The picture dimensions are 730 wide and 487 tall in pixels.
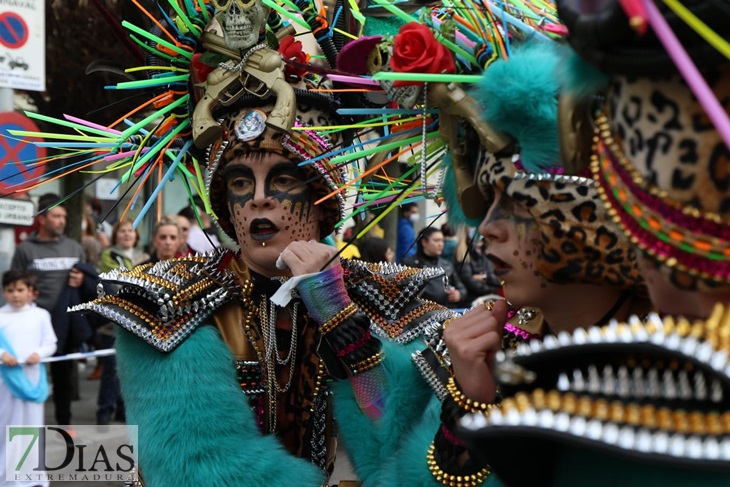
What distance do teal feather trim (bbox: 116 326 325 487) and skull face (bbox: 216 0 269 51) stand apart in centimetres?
88

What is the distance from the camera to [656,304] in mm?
1312

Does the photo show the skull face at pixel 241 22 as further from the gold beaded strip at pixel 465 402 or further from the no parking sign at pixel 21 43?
the no parking sign at pixel 21 43

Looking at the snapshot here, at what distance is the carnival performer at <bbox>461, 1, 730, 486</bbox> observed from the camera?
1.15m

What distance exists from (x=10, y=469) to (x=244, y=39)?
3.68m

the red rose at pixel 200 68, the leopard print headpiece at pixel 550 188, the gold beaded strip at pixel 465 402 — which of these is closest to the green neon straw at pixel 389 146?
the leopard print headpiece at pixel 550 188

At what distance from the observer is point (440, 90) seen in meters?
2.04

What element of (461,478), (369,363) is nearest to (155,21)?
(369,363)

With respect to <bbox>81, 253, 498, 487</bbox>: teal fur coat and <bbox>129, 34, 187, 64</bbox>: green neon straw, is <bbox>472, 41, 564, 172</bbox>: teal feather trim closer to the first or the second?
<bbox>81, 253, 498, 487</bbox>: teal fur coat

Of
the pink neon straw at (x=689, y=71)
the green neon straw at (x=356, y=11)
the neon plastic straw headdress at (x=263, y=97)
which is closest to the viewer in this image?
the pink neon straw at (x=689, y=71)

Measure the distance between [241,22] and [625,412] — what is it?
2.19 metres

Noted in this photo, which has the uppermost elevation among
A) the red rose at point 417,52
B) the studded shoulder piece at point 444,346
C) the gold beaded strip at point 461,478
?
the red rose at point 417,52

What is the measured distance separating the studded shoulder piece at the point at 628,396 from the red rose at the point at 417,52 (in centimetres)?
77

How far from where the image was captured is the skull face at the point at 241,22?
3094 millimetres

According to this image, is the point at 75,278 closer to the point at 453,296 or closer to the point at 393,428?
the point at 453,296
